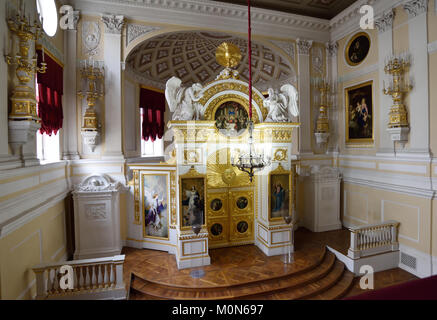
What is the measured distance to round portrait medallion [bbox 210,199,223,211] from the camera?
23.4ft

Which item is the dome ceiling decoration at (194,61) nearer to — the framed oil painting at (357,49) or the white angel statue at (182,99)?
the framed oil painting at (357,49)

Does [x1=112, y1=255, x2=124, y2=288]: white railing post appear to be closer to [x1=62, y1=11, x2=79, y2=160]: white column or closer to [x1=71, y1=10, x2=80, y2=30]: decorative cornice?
[x1=62, y1=11, x2=79, y2=160]: white column

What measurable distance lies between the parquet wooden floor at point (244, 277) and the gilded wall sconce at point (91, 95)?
3481 millimetres

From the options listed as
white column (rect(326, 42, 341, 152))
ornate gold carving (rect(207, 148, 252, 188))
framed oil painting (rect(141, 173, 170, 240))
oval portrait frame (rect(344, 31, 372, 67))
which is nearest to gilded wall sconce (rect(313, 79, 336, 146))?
white column (rect(326, 42, 341, 152))

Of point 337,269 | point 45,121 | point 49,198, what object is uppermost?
point 45,121

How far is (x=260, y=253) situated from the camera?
22.4 ft

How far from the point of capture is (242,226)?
743 cm

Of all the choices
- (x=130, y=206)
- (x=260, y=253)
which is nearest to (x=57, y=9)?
(x=130, y=206)

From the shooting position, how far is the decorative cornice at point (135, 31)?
740 cm

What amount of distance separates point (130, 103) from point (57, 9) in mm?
3404

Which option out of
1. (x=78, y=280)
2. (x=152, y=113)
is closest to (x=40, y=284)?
(x=78, y=280)

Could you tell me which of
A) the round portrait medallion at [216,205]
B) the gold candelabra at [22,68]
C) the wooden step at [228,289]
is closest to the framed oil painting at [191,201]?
the round portrait medallion at [216,205]

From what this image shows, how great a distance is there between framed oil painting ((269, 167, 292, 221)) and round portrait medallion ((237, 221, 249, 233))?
1.03m

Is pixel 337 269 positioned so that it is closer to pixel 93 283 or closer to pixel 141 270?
pixel 141 270
